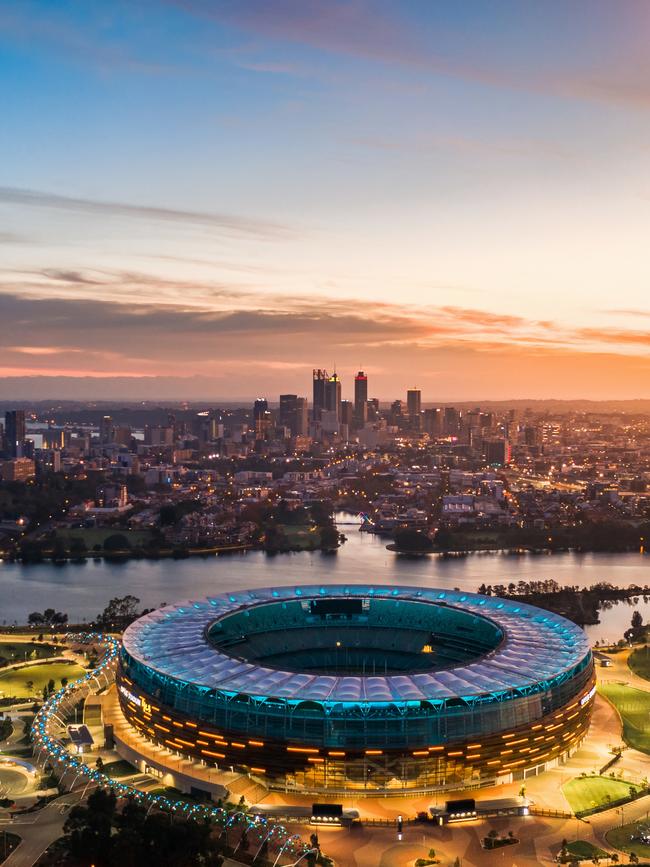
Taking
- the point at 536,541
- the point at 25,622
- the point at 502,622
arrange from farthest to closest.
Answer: the point at 536,541
the point at 25,622
the point at 502,622

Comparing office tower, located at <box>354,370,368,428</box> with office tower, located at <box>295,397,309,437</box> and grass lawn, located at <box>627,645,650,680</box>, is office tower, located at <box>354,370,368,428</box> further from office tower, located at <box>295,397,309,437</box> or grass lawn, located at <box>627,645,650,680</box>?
grass lawn, located at <box>627,645,650,680</box>

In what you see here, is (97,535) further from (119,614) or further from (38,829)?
(38,829)

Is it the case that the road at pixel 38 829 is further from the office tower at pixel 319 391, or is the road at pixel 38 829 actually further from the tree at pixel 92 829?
the office tower at pixel 319 391

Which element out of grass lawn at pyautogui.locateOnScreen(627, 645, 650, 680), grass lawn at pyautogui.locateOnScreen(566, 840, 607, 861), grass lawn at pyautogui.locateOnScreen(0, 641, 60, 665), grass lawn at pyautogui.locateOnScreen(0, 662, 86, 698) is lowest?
grass lawn at pyautogui.locateOnScreen(0, 641, 60, 665)

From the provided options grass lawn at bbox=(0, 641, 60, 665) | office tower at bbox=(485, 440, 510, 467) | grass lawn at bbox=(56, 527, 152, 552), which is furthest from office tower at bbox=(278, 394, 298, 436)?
grass lawn at bbox=(0, 641, 60, 665)

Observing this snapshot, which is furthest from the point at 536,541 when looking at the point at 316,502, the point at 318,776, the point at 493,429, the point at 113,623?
the point at 493,429

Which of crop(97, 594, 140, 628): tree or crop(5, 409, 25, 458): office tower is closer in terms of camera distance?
crop(97, 594, 140, 628): tree

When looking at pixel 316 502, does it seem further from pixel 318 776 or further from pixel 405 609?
pixel 318 776
